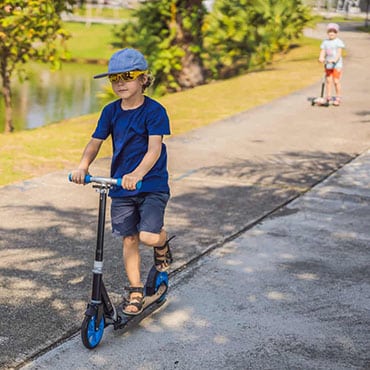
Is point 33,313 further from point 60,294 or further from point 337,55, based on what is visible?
point 337,55

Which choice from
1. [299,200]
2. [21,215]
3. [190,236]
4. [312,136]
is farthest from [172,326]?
[312,136]

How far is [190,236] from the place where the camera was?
6895 mm

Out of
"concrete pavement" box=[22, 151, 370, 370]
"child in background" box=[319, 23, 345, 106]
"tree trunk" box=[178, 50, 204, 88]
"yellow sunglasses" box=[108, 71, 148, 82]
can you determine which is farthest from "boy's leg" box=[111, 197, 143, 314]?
"tree trunk" box=[178, 50, 204, 88]

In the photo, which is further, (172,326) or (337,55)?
(337,55)

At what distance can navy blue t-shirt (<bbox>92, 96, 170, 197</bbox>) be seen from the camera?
4762mm

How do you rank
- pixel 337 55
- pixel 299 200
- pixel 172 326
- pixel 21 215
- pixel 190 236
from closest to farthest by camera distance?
pixel 172 326
pixel 190 236
pixel 21 215
pixel 299 200
pixel 337 55

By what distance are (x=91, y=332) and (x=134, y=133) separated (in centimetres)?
116

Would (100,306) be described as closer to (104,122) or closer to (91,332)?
(91,332)

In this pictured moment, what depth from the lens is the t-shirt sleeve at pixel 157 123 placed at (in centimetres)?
473

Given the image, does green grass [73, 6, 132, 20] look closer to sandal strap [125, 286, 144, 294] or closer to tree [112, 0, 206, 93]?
tree [112, 0, 206, 93]

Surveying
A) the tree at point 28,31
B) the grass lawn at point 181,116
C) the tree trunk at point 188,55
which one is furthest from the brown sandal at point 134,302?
the tree trunk at point 188,55

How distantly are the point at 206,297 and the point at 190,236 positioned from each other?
1464 mm

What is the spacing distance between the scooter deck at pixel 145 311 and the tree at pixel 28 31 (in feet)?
35.5

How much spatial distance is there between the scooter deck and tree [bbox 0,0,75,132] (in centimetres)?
1081
